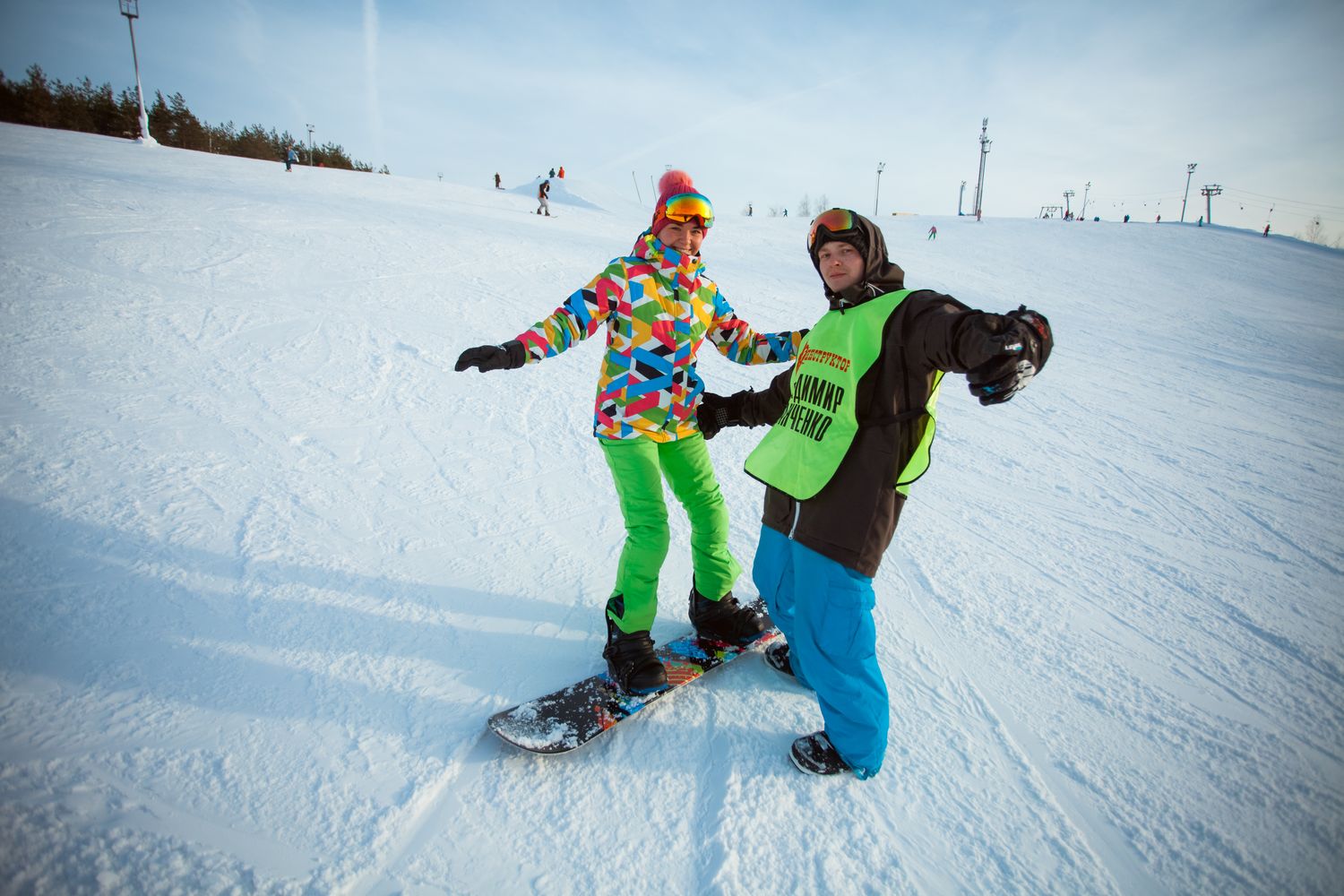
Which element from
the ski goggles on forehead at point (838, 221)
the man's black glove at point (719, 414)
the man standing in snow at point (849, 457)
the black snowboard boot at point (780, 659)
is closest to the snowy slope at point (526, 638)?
the black snowboard boot at point (780, 659)

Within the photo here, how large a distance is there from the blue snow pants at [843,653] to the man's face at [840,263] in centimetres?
93

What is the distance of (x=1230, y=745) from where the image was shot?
219 centimetres

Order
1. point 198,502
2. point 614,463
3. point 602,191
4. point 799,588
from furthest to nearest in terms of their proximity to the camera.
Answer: point 602,191
point 198,502
point 614,463
point 799,588

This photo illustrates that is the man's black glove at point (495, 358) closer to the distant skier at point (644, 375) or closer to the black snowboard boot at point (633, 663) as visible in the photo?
the distant skier at point (644, 375)

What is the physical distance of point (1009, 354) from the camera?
1410 mm

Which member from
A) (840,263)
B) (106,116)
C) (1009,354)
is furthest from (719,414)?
(106,116)

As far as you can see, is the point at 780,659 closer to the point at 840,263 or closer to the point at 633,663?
the point at 633,663

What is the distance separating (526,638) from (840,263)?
6.86 feet

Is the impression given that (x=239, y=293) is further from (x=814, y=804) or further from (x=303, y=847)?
(x=814, y=804)

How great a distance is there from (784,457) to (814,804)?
1.18 meters

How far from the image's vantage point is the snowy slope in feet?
5.72

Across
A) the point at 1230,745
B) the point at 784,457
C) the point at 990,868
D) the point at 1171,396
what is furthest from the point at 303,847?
the point at 1171,396

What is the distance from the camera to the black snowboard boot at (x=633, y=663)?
2.26 meters

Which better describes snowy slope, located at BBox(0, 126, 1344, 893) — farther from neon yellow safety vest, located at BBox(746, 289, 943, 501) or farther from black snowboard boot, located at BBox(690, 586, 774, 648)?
neon yellow safety vest, located at BBox(746, 289, 943, 501)
